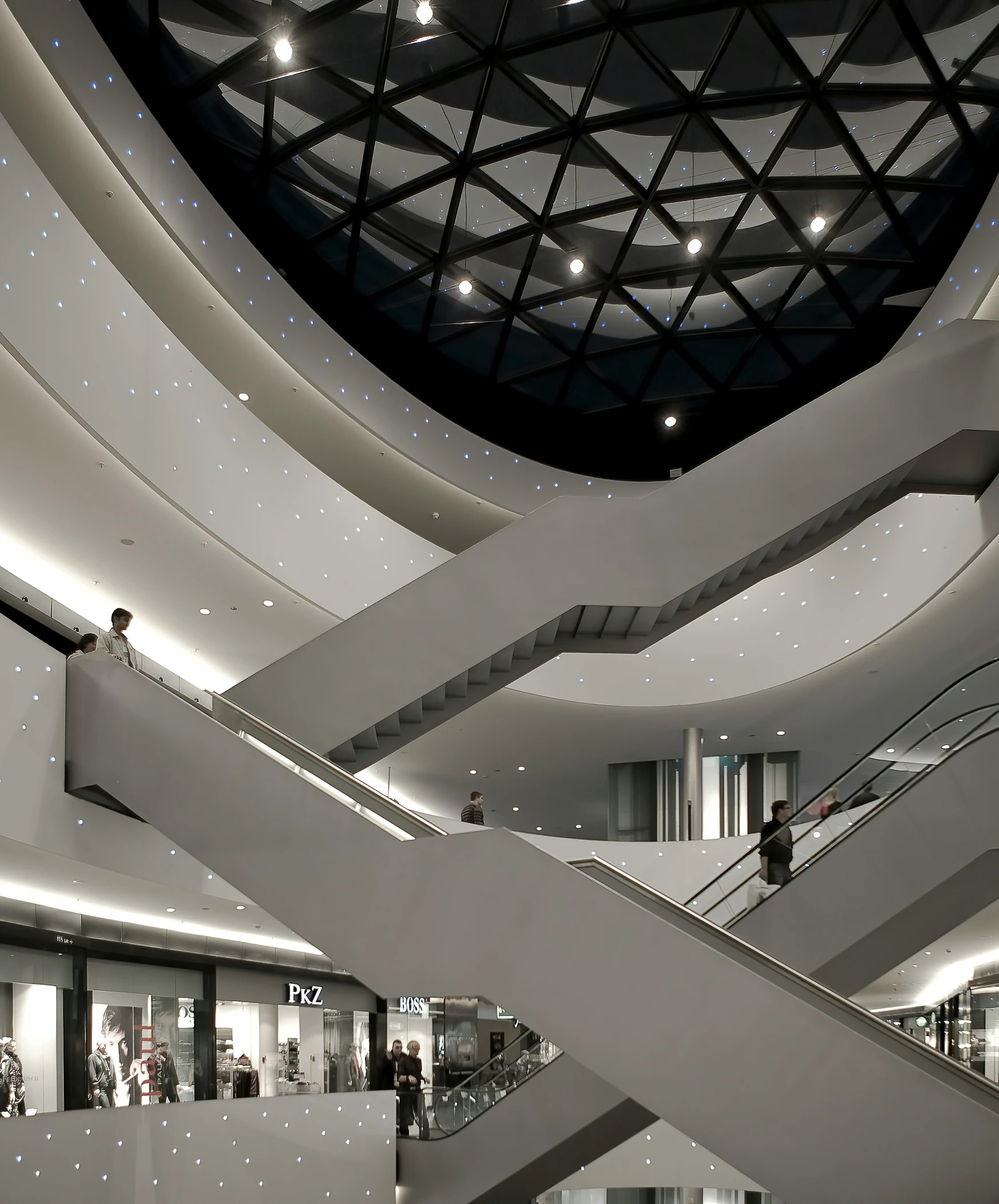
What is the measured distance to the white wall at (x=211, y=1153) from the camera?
1209cm

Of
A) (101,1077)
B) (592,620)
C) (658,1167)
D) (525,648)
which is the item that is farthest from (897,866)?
(658,1167)

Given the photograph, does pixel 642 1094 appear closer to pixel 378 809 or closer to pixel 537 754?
pixel 378 809

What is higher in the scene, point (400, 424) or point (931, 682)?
point (400, 424)

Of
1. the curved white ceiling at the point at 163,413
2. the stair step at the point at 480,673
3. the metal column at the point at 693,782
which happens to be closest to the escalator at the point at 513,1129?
the stair step at the point at 480,673

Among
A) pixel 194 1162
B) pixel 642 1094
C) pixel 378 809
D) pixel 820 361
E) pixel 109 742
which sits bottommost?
pixel 194 1162

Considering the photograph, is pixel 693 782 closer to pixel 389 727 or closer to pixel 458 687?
pixel 458 687

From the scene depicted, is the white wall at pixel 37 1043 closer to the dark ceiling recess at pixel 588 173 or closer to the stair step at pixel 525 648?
the stair step at pixel 525 648

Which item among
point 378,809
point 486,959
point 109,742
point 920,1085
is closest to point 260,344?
point 109,742

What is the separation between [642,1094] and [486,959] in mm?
1878

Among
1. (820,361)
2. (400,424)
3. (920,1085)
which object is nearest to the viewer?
(920,1085)

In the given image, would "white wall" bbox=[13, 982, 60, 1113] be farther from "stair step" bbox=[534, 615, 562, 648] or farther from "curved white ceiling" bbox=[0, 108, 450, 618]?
"stair step" bbox=[534, 615, 562, 648]

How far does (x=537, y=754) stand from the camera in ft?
117

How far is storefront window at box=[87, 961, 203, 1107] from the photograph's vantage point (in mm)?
20312

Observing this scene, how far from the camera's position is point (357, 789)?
11.4 metres
